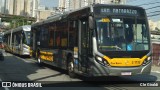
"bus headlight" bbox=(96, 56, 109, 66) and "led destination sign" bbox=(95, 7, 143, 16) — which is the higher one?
"led destination sign" bbox=(95, 7, 143, 16)

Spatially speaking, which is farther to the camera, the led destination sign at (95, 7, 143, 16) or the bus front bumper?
the led destination sign at (95, 7, 143, 16)

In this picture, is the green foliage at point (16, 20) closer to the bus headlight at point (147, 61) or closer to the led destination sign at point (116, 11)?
the led destination sign at point (116, 11)

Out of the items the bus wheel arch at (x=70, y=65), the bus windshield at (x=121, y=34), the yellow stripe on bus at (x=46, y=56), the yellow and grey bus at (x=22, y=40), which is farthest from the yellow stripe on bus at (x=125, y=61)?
the yellow and grey bus at (x=22, y=40)

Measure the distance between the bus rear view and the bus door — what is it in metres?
0.87

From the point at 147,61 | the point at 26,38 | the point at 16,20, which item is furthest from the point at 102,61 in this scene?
the point at 16,20

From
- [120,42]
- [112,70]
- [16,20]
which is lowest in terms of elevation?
[16,20]

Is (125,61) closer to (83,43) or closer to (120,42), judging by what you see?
(120,42)

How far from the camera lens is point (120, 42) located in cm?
1402

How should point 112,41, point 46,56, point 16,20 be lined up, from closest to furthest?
point 112,41 → point 46,56 → point 16,20

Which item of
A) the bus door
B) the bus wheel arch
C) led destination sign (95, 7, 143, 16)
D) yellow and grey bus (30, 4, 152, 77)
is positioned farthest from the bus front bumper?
the bus wheel arch

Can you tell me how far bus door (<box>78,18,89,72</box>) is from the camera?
14.8 meters

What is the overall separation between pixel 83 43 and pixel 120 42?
5.98ft

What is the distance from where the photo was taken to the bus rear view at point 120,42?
1386 cm

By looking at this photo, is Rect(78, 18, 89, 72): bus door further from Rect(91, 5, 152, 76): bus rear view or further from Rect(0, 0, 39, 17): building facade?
Rect(0, 0, 39, 17): building facade
